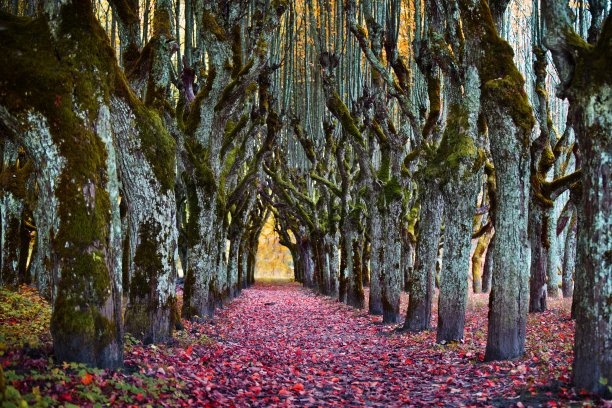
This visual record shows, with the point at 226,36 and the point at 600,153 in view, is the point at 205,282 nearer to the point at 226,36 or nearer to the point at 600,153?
the point at 226,36

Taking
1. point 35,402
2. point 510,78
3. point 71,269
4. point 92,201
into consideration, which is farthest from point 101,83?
point 510,78

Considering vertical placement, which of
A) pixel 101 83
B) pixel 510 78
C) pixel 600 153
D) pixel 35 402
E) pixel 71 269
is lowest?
pixel 35 402

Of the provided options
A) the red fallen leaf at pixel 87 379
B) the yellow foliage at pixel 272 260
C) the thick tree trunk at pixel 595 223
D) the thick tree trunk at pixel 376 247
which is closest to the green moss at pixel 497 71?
the thick tree trunk at pixel 595 223

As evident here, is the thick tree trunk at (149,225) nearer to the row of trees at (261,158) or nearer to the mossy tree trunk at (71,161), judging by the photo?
the row of trees at (261,158)

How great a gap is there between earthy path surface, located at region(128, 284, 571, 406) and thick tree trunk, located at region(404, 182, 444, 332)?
0.64m

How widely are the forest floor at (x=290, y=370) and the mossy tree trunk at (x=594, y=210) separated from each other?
1.42 ft

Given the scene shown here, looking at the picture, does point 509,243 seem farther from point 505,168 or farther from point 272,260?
point 272,260

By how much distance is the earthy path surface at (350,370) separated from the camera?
23.4ft

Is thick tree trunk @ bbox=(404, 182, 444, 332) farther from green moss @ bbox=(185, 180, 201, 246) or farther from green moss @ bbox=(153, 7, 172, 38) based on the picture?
green moss @ bbox=(153, 7, 172, 38)

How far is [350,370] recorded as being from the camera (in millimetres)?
9797

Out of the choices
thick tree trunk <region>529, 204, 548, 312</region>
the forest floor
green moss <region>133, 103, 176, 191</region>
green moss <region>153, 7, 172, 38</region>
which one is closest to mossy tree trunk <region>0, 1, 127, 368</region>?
the forest floor

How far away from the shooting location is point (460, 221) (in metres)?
10.6

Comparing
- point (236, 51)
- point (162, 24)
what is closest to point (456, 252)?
point (162, 24)

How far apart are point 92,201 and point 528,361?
6861mm
